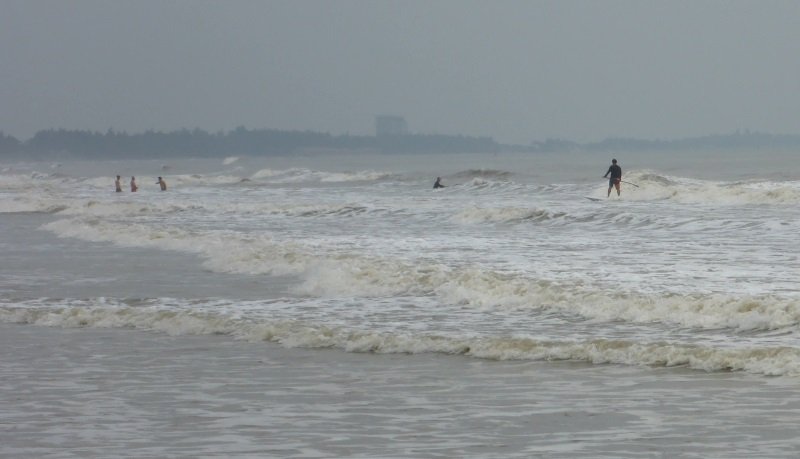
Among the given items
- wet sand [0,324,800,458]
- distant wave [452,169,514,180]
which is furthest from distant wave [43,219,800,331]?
distant wave [452,169,514,180]

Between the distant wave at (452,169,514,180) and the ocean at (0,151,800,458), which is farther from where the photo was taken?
the distant wave at (452,169,514,180)

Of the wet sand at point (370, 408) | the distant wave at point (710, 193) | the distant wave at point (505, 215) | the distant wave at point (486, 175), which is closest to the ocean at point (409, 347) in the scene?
the wet sand at point (370, 408)

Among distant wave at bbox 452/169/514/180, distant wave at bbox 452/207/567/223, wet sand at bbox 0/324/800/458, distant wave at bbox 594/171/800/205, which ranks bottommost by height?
distant wave at bbox 452/169/514/180

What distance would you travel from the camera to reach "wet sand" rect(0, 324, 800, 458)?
7430mm

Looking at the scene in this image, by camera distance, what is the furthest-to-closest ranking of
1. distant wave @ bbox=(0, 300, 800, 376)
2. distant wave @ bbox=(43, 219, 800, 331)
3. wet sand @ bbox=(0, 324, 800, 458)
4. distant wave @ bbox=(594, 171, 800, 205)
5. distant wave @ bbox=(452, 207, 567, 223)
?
distant wave @ bbox=(594, 171, 800, 205) < distant wave @ bbox=(452, 207, 567, 223) < distant wave @ bbox=(43, 219, 800, 331) < distant wave @ bbox=(0, 300, 800, 376) < wet sand @ bbox=(0, 324, 800, 458)

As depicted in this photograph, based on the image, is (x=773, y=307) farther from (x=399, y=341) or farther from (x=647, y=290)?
(x=399, y=341)

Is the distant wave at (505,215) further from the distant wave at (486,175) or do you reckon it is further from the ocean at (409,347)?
the distant wave at (486,175)

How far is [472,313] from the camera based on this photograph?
14.3m

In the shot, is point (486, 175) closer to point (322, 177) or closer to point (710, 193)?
point (322, 177)

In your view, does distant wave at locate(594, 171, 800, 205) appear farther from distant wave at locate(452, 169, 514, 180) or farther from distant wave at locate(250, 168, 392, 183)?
distant wave at locate(250, 168, 392, 183)

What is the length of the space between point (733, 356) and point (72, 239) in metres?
22.8

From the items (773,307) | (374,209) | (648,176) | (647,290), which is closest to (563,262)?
(647,290)

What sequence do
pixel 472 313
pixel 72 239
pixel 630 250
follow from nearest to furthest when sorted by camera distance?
pixel 472 313, pixel 630 250, pixel 72 239

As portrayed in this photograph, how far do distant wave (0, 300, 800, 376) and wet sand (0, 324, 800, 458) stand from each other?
0.29m
